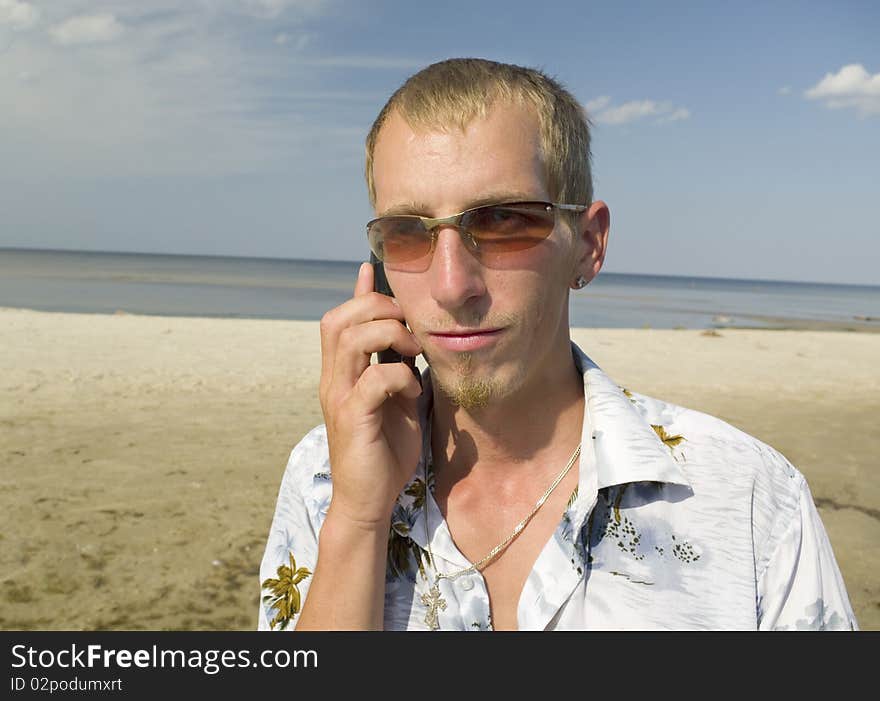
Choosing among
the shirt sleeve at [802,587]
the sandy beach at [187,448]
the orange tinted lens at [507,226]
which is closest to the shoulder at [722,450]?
the shirt sleeve at [802,587]

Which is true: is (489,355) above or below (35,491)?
below

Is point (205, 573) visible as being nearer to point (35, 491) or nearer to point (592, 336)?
point (35, 491)

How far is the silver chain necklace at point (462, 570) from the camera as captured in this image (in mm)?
1995

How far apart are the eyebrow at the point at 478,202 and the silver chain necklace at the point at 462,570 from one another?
840 millimetres

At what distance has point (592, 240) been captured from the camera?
251 centimetres

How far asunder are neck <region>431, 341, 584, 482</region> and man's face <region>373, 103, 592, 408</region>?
0.52ft

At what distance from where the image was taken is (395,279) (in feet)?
7.56

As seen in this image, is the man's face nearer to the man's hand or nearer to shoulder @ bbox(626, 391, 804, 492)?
the man's hand

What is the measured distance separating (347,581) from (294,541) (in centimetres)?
37

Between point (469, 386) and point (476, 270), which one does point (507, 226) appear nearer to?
point (476, 270)

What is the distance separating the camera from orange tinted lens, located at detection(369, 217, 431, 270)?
86.0 inches

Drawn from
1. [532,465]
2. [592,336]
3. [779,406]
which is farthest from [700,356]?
[532,465]

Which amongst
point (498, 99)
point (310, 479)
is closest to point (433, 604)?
point (310, 479)
